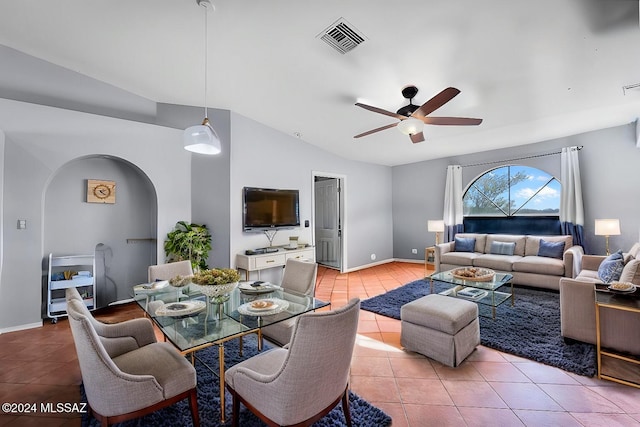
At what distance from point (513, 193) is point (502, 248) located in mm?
1344

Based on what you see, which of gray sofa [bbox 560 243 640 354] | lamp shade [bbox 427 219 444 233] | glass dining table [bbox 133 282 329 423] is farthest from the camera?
lamp shade [bbox 427 219 444 233]

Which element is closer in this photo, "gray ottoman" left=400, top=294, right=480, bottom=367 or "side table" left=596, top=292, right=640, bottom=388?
"side table" left=596, top=292, right=640, bottom=388

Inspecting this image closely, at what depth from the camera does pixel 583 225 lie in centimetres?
473

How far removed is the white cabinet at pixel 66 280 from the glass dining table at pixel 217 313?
1854 mm

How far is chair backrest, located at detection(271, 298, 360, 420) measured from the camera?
1.20 m

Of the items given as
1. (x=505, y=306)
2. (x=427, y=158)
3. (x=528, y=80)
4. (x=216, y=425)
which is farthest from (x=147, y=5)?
(x=427, y=158)

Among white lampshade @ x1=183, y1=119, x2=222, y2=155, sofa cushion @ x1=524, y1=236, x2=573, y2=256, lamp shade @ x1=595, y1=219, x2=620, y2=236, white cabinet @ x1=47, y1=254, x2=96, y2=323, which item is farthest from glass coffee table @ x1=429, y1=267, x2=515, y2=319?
white cabinet @ x1=47, y1=254, x2=96, y2=323

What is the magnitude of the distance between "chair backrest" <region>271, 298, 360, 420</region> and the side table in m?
2.04

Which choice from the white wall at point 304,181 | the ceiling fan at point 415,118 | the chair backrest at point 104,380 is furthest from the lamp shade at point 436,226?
the chair backrest at point 104,380

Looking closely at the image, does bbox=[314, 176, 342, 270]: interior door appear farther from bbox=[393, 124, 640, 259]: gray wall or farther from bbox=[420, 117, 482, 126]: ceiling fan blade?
bbox=[420, 117, 482, 126]: ceiling fan blade

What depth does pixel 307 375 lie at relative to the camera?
124cm

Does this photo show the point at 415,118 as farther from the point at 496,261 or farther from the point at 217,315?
the point at 496,261

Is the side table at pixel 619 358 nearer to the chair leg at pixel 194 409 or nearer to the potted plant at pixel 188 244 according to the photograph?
the chair leg at pixel 194 409

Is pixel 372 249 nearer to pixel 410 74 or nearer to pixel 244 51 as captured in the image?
pixel 410 74
